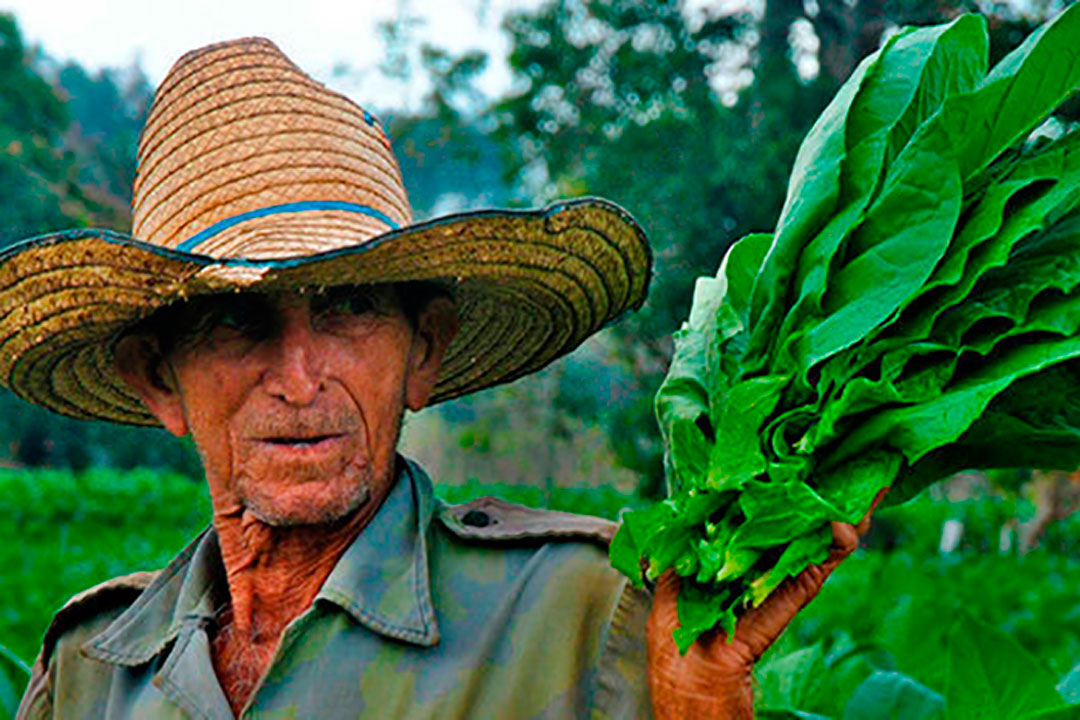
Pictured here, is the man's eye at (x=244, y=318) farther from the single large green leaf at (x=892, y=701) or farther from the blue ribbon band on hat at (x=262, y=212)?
the single large green leaf at (x=892, y=701)

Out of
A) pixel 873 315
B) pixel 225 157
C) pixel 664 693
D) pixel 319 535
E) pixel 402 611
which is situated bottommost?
pixel 664 693

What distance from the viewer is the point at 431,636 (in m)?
1.75

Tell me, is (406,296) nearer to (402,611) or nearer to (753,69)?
(402,611)

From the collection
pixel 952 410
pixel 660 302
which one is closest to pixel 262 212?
pixel 952 410

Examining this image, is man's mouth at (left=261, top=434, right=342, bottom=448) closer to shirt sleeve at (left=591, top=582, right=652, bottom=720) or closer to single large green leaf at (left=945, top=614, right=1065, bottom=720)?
shirt sleeve at (left=591, top=582, right=652, bottom=720)

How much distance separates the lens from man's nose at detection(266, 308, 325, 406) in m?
1.77

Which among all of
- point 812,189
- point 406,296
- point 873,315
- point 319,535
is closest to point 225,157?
point 406,296

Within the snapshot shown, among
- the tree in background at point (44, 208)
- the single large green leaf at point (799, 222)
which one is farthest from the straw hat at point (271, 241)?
the tree in background at point (44, 208)

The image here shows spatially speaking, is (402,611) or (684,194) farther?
(684,194)

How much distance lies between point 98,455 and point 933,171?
27865mm

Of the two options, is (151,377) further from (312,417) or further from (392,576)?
(392,576)

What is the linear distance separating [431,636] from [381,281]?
509 mm

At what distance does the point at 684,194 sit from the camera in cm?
1069

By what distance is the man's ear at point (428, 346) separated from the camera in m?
1.99
